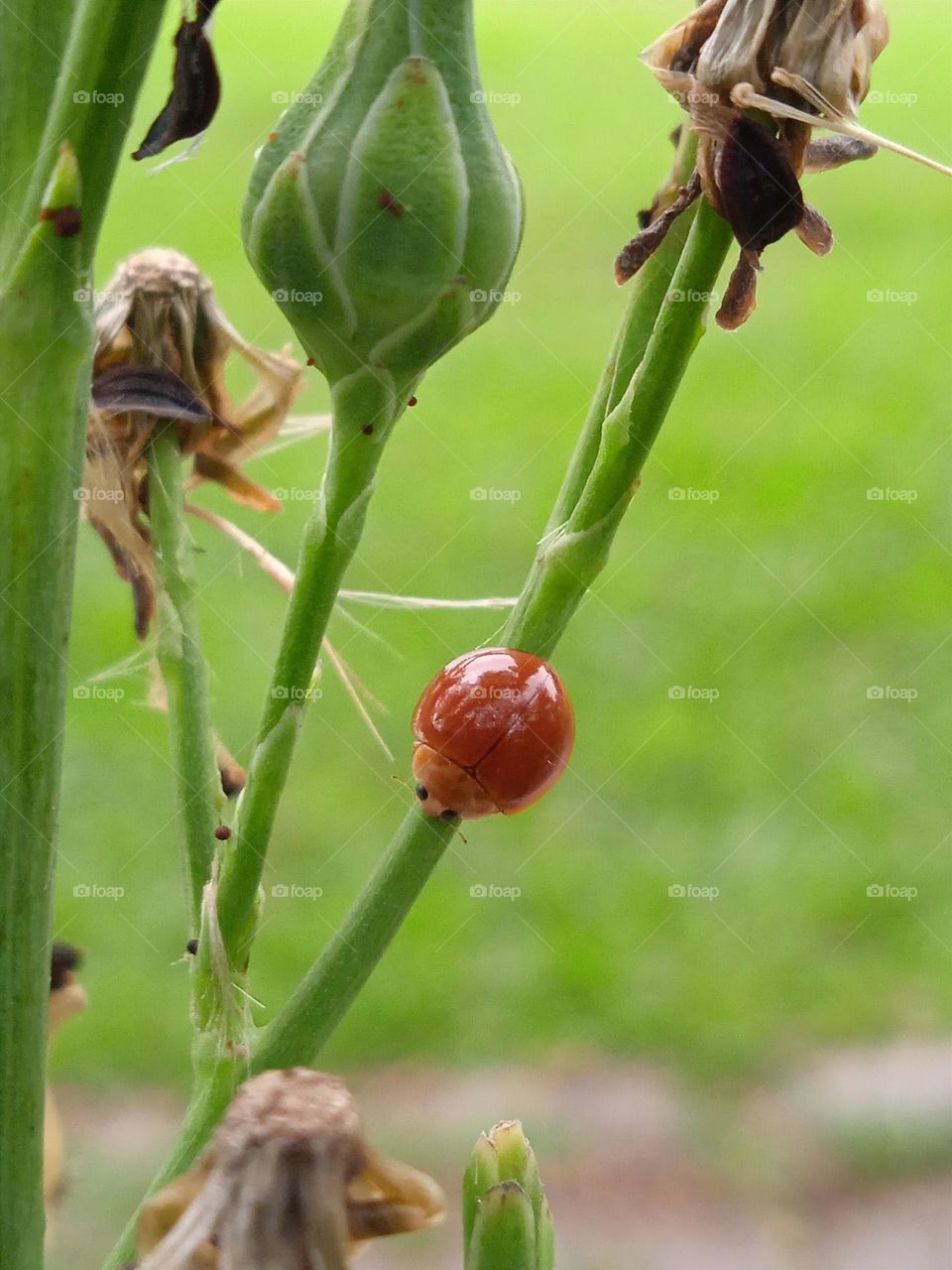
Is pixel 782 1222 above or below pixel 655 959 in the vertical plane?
below

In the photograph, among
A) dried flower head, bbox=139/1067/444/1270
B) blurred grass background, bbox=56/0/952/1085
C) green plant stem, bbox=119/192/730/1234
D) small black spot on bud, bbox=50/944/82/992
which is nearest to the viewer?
dried flower head, bbox=139/1067/444/1270

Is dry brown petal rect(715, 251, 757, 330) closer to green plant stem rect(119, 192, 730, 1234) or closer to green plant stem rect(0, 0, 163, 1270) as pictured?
green plant stem rect(119, 192, 730, 1234)

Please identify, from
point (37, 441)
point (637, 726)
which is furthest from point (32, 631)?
point (637, 726)

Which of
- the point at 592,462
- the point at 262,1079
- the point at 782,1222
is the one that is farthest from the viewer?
the point at 782,1222

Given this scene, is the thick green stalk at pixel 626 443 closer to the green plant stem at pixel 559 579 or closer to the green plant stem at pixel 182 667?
the green plant stem at pixel 559 579

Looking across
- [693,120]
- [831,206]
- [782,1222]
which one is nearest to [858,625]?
[782,1222]

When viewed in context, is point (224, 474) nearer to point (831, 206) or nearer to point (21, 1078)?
point (21, 1078)

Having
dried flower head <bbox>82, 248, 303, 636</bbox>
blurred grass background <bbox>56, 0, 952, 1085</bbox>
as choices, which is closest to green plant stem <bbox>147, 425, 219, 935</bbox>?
dried flower head <bbox>82, 248, 303, 636</bbox>

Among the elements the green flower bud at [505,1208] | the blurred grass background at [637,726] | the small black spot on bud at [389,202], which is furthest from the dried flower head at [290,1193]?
the blurred grass background at [637,726]

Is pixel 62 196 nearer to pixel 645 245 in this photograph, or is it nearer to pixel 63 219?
pixel 63 219
